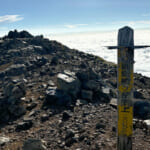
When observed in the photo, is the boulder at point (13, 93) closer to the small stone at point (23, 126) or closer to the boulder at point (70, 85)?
the small stone at point (23, 126)

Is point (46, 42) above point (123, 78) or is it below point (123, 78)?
above

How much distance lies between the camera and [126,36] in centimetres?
493

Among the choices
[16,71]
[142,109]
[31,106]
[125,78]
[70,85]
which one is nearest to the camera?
[125,78]

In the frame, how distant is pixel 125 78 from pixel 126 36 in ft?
3.78

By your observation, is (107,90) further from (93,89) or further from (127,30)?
(127,30)

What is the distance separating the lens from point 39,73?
26.7 meters

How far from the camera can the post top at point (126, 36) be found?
4.90 meters

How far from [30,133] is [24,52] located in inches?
1230

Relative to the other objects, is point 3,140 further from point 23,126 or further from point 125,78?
point 125,78

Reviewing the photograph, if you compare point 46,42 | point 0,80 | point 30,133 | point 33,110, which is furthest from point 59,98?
point 46,42

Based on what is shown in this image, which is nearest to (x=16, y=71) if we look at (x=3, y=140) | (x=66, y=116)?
(x=66, y=116)

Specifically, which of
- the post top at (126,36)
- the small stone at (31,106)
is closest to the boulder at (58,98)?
the small stone at (31,106)

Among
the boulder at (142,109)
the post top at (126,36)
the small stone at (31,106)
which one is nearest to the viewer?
the post top at (126,36)

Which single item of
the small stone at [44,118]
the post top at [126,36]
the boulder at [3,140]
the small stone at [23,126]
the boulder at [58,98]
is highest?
the post top at [126,36]
